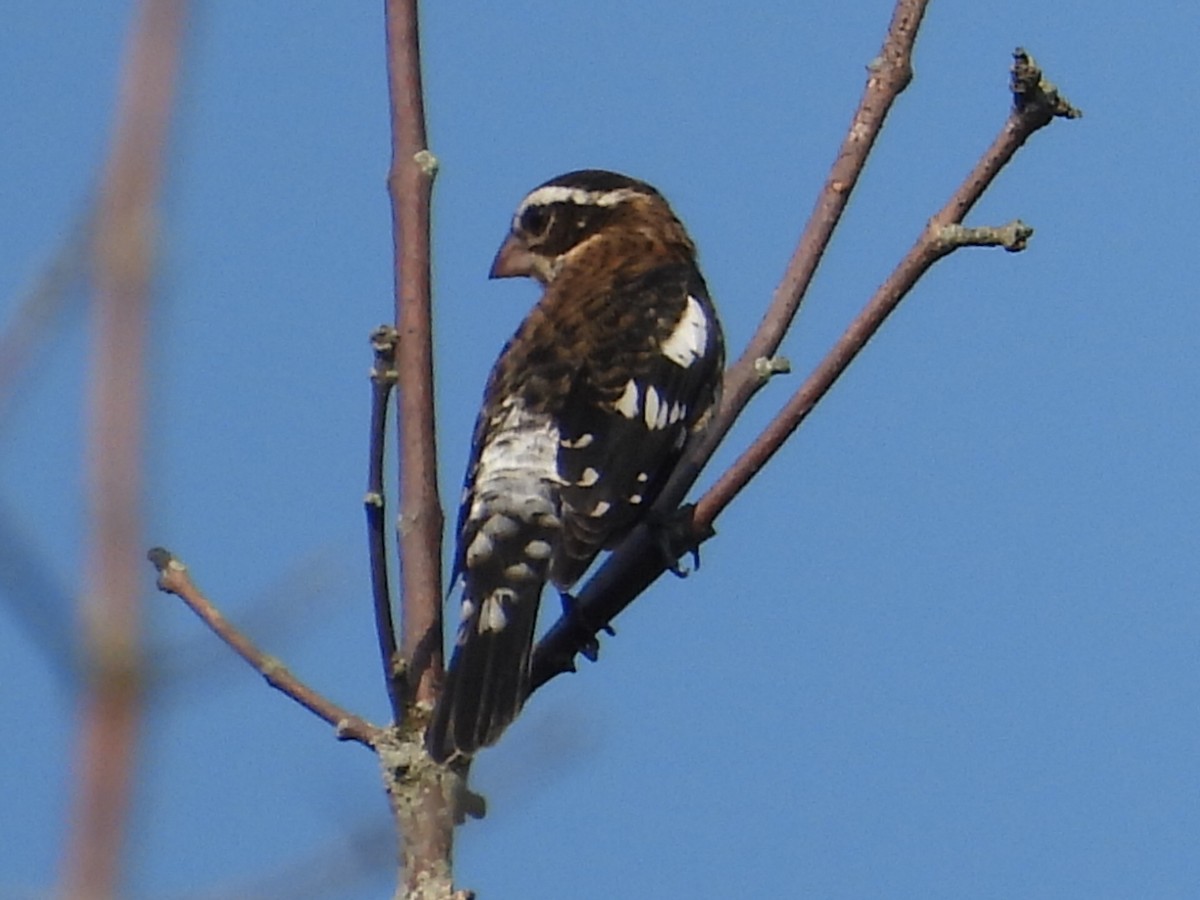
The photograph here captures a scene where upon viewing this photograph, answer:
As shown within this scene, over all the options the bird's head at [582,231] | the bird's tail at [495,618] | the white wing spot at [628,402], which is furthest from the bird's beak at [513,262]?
the bird's tail at [495,618]

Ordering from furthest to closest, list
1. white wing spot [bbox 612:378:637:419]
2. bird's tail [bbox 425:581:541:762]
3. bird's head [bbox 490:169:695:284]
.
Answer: bird's head [bbox 490:169:695:284] < white wing spot [bbox 612:378:637:419] < bird's tail [bbox 425:581:541:762]

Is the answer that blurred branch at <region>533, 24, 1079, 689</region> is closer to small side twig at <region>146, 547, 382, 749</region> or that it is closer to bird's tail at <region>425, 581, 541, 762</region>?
bird's tail at <region>425, 581, 541, 762</region>

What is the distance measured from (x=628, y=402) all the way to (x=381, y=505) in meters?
1.90

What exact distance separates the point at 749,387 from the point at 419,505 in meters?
0.96

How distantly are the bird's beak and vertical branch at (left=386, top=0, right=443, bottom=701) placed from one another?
2.36 meters

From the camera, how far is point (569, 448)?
4.96m

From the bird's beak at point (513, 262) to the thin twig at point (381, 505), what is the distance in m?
3.03

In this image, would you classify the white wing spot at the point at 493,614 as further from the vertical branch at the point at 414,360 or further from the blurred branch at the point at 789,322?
the vertical branch at the point at 414,360

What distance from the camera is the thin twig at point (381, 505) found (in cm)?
328

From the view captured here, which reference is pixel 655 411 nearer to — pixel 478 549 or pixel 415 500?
pixel 478 549

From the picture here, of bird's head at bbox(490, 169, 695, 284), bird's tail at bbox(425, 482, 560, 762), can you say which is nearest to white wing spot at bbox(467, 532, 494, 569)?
bird's tail at bbox(425, 482, 560, 762)

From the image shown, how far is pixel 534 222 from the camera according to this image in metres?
6.42

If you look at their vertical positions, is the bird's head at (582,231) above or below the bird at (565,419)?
above

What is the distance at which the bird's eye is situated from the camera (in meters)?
6.41
